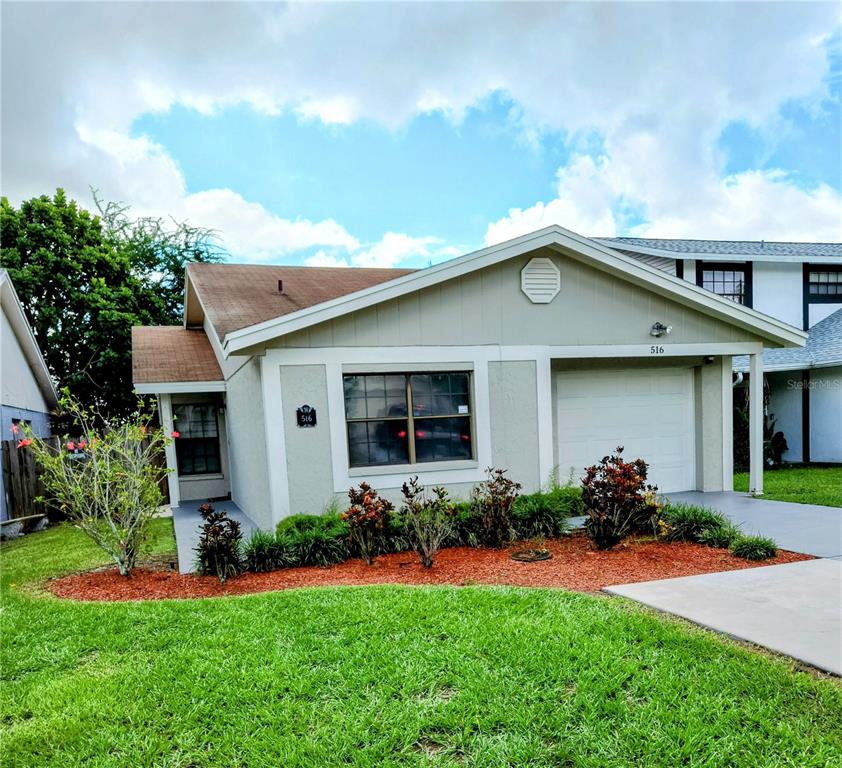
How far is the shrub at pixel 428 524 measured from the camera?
5.90 meters

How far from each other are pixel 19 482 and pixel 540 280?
402 inches

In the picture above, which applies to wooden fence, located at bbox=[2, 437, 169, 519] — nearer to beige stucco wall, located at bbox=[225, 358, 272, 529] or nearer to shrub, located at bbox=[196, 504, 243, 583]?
beige stucco wall, located at bbox=[225, 358, 272, 529]

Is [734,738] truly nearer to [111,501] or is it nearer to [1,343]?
[111,501]

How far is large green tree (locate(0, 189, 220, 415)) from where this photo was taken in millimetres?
18891

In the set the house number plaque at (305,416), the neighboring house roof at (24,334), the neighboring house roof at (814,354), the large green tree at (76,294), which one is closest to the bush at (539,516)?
the house number plaque at (305,416)

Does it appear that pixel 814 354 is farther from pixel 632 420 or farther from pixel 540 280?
pixel 540 280

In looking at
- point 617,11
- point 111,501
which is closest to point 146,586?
point 111,501

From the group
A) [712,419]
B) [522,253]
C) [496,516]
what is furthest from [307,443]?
[712,419]

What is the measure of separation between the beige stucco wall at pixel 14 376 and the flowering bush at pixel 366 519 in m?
8.75

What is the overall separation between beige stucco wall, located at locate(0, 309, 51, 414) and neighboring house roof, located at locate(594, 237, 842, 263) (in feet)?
48.2

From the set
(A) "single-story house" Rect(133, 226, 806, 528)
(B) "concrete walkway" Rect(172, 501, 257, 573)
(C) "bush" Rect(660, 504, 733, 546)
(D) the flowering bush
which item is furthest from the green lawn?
(B) "concrete walkway" Rect(172, 501, 257, 573)

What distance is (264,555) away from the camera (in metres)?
6.16

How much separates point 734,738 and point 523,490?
18.2 feet

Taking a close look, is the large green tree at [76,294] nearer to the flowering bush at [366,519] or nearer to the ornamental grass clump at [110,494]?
the ornamental grass clump at [110,494]
